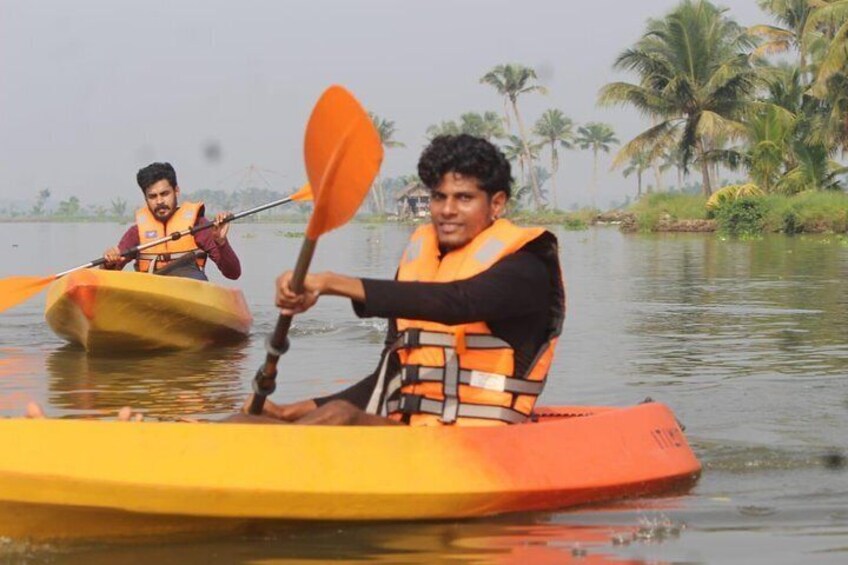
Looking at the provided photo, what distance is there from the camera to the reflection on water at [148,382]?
7238 mm

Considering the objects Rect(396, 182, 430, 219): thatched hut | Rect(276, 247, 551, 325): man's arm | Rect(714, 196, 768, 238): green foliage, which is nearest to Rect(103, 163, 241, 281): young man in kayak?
Rect(276, 247, 551, 325): man's arm

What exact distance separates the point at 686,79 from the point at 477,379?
34100mm

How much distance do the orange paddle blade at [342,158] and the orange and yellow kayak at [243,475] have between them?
0.64 meters

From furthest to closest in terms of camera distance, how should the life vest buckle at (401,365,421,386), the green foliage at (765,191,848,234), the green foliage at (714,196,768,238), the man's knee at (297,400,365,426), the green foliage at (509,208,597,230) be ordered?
the green foliage at (509,208,597,230) < the green foliage at (714,196,768,238) < the green foliage at (765,191,848,234) < the life vest buckle at (401,365,421,386) < the man's knee at (297,400,365,426)

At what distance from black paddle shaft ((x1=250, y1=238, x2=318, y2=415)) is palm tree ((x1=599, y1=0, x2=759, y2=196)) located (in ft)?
110

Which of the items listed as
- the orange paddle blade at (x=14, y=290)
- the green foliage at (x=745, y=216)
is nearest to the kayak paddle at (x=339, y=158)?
the orange paddle blade at (x=14, y=290)

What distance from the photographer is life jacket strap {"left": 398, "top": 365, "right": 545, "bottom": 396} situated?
4422mm

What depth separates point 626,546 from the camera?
163 inches

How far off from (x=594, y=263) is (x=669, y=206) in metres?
18.7

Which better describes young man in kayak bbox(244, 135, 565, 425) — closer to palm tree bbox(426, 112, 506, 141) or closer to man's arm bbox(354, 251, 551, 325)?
man's arm bbox(354, 251, 551, 325)

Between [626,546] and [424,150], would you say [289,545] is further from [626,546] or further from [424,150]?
[424,150]

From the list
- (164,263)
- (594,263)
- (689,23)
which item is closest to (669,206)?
(689,23)

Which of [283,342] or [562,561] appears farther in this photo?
[283,342]

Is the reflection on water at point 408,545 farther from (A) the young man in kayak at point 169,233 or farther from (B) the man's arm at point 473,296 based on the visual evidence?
(A) the young man in kayak at point 169,233
